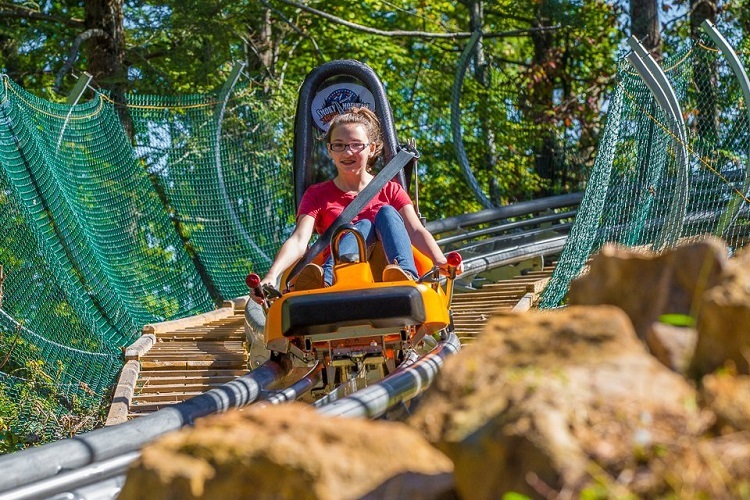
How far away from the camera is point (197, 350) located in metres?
6.95

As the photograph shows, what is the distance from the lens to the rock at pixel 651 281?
1.93 m

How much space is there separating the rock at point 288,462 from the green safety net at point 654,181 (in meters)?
4.68

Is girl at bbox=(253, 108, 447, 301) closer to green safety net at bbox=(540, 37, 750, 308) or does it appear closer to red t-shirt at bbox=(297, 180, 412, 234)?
red t-shirt at bbox=(297, 180, 412, 234)

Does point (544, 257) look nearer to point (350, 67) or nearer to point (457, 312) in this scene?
point (457, 312)

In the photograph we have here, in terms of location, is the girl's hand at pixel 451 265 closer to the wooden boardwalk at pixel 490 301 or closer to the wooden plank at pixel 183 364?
the wooden boardwalk at pixel 490 301

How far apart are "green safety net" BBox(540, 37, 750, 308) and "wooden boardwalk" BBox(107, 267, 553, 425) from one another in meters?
0.69

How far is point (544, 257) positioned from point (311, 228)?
230 inches

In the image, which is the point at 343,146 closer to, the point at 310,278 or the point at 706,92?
the point at 310,278

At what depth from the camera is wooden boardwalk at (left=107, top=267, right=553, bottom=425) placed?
5.85 m

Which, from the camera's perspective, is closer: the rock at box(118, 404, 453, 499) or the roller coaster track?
the rock at box(118, 404, 453, 499)

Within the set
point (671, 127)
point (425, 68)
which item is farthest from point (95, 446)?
point (425, 68)

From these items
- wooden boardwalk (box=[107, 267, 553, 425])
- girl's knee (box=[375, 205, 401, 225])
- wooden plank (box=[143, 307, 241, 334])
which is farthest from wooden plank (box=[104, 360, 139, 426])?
girl's knee (box=[375, 205, 401, 225])

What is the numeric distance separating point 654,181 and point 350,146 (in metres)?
2.28

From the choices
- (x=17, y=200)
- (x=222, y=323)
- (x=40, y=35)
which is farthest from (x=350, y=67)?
(x=40, y=35)
